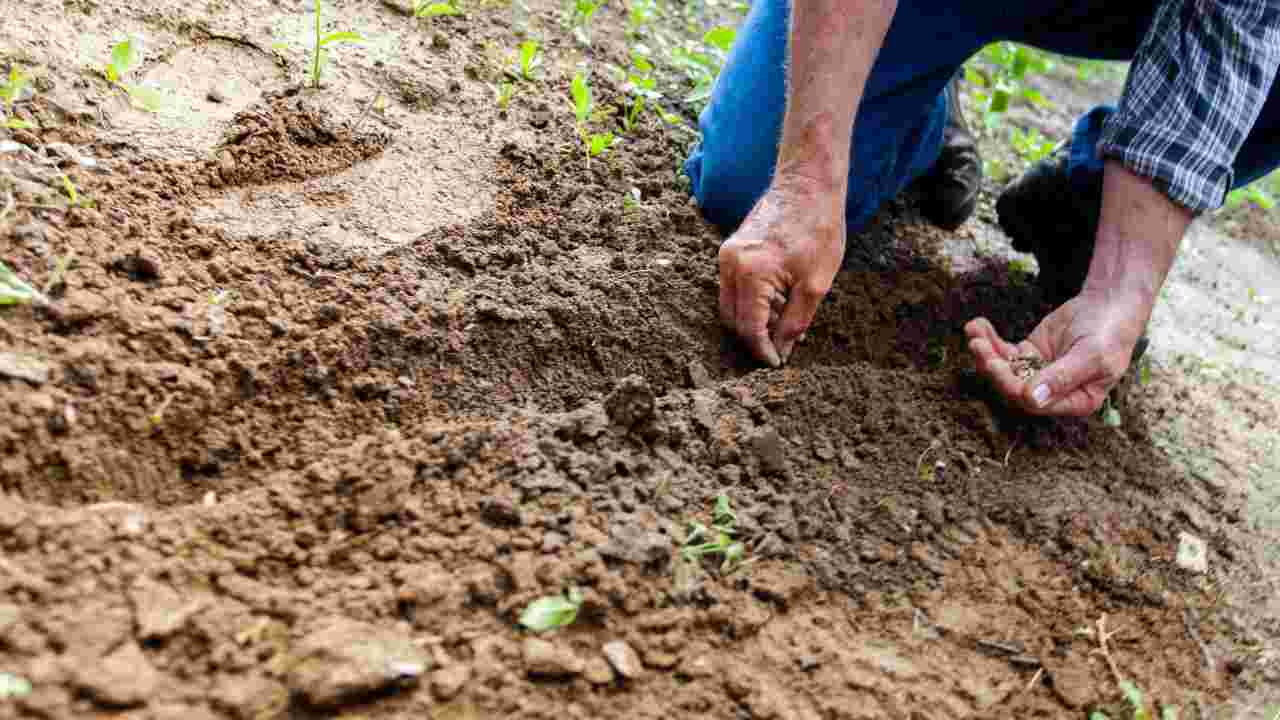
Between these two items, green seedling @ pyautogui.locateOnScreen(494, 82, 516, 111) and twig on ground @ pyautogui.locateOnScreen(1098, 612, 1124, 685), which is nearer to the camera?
twig on ground @ pyautogui.locateOnScreen(1098, 612, 1124, 685)

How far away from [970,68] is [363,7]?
2251 mm

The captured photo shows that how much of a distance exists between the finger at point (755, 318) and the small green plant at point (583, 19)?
1.12 m

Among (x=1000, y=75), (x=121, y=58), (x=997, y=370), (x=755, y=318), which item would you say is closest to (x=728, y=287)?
(x=755, y=318)

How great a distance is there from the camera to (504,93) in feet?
6.92

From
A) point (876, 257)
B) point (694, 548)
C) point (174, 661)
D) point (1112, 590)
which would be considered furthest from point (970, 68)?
point (174, 661)

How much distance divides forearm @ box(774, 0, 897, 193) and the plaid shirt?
0.58 meters

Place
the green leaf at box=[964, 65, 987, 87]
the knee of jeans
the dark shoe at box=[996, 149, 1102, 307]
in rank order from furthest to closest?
the green leaf at box=[964, 65, 987, 87], the dark shoe at box=[996, 149, 1102, 307], the knee of jeans

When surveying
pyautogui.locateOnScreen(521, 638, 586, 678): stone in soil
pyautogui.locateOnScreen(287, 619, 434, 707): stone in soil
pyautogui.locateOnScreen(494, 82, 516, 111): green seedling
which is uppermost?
pyautogui.locateOnScreen(494, 82, 516, 111): green seedling

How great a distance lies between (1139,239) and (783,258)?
73cm

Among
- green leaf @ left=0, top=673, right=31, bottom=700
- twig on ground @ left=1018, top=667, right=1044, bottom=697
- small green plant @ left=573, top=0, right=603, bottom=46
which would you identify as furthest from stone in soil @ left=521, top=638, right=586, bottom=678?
small green plant @ left=573, top=0, right=603, bottom=46

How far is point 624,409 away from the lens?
4.66 feet

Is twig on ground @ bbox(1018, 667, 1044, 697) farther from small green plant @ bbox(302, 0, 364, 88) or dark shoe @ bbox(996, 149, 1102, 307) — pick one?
small green plant @ bbox(302, 0, 364, 88)

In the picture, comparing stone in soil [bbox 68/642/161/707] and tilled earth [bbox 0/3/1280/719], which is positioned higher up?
tilled earth [bbox 0/3/1280/719]

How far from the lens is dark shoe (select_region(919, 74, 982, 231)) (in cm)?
237
